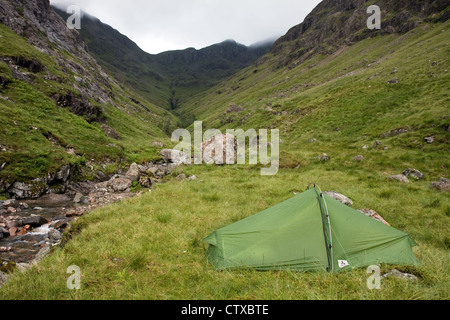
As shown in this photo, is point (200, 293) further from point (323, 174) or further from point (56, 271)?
point (323, 174)

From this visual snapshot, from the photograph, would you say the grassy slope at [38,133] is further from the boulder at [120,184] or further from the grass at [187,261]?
the grass at [187,261]

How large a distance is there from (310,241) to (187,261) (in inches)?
138

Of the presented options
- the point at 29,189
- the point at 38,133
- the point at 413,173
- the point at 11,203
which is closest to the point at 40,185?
the point at 29,189

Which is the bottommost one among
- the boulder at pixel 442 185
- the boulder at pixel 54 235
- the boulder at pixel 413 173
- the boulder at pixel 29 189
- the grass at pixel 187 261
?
the boulder at pixel 54 235

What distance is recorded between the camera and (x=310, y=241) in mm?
6125

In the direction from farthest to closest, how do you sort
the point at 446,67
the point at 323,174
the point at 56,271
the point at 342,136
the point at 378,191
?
the point at 446,67 < the point at 342,136 < the point at 323,174 < the point at 378,191 < the point at 56,271

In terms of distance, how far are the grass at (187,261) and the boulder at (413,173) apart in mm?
2763

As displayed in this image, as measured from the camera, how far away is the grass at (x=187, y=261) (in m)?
4.60

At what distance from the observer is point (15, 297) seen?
181 inches

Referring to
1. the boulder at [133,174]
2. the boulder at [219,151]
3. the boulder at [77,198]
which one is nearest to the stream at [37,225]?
the boulder at [77,198]

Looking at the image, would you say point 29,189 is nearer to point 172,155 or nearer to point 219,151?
Answer: point 219,151
